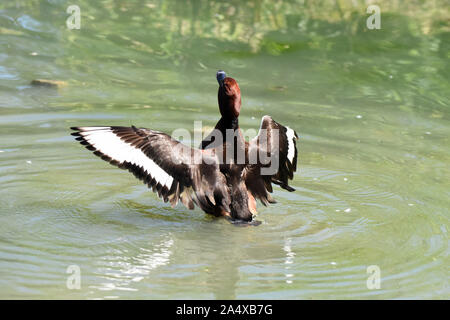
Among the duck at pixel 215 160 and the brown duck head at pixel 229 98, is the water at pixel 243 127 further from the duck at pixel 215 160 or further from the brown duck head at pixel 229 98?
the brown duck head at pixel 229 98

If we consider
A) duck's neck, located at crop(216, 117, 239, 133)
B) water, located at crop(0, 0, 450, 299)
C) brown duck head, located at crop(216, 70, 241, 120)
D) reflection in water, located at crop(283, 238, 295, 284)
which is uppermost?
brown duck head, located at crop(216, 70, 241, 120)

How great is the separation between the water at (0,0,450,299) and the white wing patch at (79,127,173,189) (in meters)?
0.53

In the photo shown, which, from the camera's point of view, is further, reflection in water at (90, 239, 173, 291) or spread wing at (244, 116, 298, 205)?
spread wing at (244, 116, 298, 205)

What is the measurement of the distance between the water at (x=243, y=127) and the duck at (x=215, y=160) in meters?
0.29

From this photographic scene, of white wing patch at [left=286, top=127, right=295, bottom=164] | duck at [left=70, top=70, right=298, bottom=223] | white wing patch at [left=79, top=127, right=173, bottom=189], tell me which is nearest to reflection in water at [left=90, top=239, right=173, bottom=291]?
duck at [left=70, top=70, right=298, bottom=223]

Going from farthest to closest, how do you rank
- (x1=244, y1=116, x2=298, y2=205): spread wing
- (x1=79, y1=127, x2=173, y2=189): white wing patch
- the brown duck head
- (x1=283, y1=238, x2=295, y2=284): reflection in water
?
(x1=244, y1=116, x2=298, y2=205): spread wing < the brown duck head < (x1=79, y1=127, x2=173, y2=189): white wing patch < (x1=283, y1=238, x2=295, y2=284): reflection in water

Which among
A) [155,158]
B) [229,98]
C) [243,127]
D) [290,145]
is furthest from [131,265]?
[243,127]

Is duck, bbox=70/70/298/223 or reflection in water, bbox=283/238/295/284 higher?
duck, bbox=70/70/298/223

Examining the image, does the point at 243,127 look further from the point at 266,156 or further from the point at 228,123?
the point at 228,123

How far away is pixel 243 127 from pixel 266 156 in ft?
7.34

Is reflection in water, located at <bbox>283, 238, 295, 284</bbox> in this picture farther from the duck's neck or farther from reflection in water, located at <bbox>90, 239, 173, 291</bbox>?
the duck's neck

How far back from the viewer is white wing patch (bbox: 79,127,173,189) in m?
5.55

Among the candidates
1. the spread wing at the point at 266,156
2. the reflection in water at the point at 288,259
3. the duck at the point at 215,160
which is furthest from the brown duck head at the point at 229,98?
the reflection in water at the point at 288,259

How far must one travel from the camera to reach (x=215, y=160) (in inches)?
229
